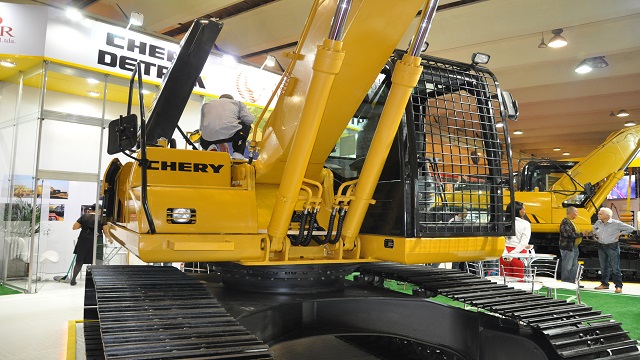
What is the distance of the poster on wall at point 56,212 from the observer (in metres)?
9.14

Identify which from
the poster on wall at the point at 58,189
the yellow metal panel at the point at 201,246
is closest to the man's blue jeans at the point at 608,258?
the yellow metal panel at the point at 201,246

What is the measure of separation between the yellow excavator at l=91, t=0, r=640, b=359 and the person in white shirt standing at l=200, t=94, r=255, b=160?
339mm

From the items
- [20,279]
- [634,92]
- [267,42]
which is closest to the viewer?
[20,279]

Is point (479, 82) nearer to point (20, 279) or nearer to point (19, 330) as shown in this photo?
point (19, 330)

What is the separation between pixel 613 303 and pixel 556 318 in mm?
6449

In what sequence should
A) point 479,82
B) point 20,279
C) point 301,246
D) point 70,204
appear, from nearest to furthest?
point 301,246 → point 479,82 → point 20,279 → point 70,204

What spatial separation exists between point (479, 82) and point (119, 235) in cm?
292

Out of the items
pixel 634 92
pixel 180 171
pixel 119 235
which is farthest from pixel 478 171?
pixel 634 92

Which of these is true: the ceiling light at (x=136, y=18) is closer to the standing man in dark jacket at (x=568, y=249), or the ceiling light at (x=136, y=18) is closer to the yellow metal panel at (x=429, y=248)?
the yellow metal panel at (x=429, y=248)

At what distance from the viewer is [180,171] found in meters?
3.45

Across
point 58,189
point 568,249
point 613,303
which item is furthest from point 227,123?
point 568,249

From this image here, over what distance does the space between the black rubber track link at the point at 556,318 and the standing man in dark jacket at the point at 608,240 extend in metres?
7.58

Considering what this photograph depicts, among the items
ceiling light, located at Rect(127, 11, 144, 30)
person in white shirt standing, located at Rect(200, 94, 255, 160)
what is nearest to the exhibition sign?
ceiling light, located at Rect(127, 11, 144, 30)

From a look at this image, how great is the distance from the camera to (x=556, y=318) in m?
3.06
